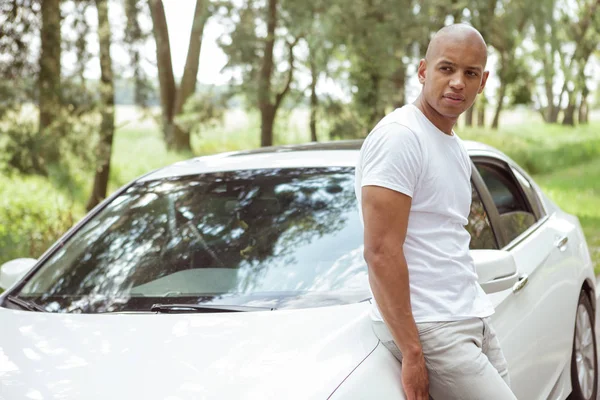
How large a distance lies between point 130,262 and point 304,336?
120cm

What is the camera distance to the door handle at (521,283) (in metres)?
3.73

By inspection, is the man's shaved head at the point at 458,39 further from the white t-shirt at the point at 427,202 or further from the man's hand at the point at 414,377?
the man's hand at the point at 414,377

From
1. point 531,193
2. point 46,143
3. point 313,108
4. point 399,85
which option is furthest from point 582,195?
point 531,193

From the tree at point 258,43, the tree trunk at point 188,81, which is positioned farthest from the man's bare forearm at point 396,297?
the tree trunk at point 188,81

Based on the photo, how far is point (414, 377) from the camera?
2525 mm

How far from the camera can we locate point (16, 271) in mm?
4008

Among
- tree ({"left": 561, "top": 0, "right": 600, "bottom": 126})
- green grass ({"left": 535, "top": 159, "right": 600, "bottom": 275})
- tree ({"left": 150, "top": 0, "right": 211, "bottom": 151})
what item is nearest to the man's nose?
green grass ({"left": 535, "top": 159, "right": 600, "bottom": 275})

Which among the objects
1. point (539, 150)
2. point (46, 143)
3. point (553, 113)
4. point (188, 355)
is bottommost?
point (553, 113)

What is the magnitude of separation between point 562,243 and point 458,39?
2.46 meters

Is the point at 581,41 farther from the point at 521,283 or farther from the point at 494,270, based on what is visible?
the point at 494,270

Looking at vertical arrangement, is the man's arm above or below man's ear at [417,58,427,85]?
below

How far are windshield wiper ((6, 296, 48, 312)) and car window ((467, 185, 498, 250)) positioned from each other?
1821 millimetres

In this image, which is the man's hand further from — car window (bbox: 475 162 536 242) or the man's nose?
car window (bbox: 475 162 536 242)

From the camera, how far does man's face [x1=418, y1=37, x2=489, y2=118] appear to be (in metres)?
2.65
